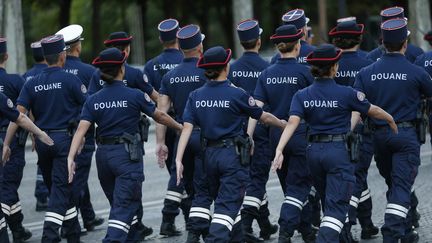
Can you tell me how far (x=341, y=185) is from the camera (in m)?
10.1

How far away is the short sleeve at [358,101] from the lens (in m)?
10.1

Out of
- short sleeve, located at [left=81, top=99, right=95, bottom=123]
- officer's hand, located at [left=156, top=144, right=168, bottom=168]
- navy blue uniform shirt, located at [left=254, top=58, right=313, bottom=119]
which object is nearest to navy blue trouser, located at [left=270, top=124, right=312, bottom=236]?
navy blue uniform shirt, located at [left=254, top=58, right=313, bottom=119]

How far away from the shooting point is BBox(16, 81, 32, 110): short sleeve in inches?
464

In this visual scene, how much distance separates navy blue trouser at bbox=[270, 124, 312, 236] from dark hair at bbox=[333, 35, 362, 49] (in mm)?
931

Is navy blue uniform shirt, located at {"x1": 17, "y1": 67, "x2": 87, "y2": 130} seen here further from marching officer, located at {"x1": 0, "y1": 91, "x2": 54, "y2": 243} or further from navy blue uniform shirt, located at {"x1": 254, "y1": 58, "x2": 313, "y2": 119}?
navy blue uniform shirt, located at {"x1": 254, "y1": 58, "x2": 313, "y2": 119}

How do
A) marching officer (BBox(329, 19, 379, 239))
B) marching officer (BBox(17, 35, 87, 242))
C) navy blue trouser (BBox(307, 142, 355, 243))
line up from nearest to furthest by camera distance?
navy blue trouser (BBox(307, 142, 355, 243)), marching officer (BBox(329, 19, 379, 239)), marching officer (BBox(17, 35, 87, 242))

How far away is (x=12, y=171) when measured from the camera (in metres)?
12.8

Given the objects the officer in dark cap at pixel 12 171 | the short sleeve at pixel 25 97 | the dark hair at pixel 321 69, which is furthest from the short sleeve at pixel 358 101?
the officer in dark cap at pixel 12 171

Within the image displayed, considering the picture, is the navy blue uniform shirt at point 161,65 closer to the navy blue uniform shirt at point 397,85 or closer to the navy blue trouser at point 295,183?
the navy blue trouser at point 295,183

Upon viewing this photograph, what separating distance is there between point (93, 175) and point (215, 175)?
8645 mm

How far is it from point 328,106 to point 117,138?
1.90 metres

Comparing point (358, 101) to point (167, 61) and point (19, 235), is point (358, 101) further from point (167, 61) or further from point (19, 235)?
point (19, 235)

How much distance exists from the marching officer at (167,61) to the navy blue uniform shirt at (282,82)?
155 centimetres

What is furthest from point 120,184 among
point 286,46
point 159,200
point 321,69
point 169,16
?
point 169,16
